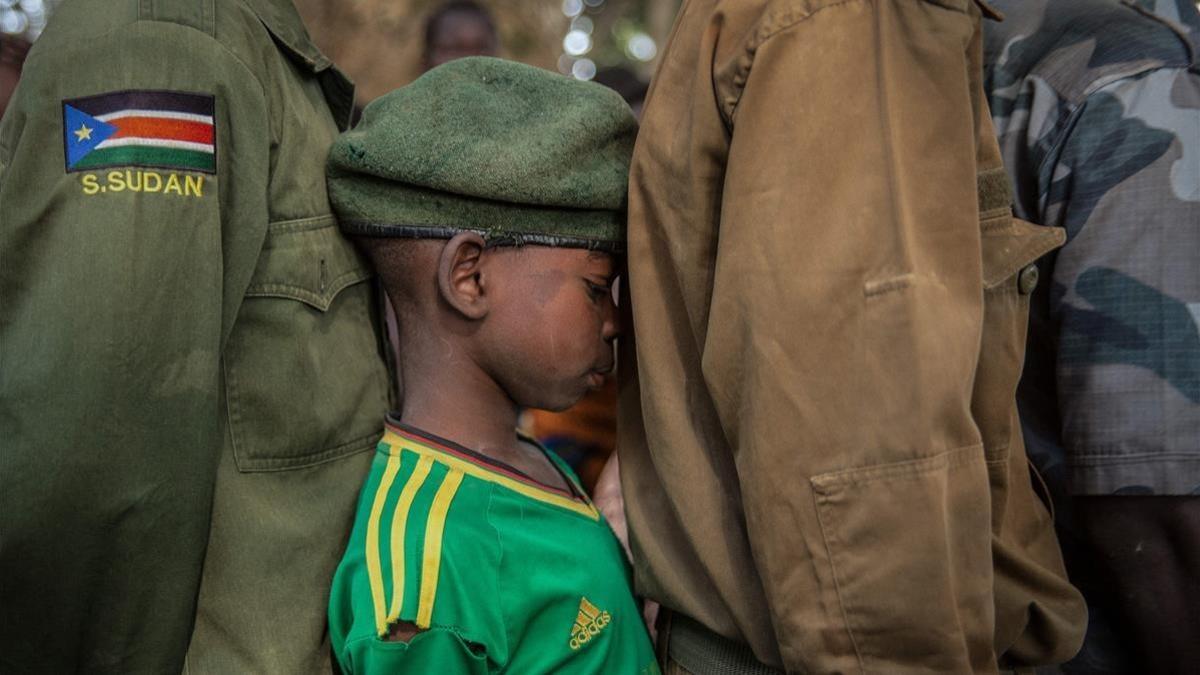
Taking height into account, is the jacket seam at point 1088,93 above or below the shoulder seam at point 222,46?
below

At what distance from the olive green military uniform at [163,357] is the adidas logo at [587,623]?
42 cm

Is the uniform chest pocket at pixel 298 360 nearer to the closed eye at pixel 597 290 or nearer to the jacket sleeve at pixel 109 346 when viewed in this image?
the jacket sleeve at pixel 109 346

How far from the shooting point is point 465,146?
1826 millimetres

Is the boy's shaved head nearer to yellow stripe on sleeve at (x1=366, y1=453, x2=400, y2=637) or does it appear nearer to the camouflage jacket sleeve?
yellow stripe on sleeve at (x1=366, y1=453, x2=400, y2=637)

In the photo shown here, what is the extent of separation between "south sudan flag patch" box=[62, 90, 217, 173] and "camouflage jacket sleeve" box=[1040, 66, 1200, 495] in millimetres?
1364

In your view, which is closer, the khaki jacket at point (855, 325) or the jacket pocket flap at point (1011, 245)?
the khaki jacket at point (855, 325)

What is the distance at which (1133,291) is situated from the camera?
65.0 inches

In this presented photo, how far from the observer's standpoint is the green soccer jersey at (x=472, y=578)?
5.35ft

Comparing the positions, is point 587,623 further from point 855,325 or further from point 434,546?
point 855,325

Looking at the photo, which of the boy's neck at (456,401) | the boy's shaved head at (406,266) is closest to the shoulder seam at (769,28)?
the boy's shaved head at (406,266)

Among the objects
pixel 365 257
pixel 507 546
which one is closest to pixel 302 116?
pixel 365 257

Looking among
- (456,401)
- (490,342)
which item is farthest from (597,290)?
(456,401)

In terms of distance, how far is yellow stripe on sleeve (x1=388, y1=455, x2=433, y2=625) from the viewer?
64.4 inches

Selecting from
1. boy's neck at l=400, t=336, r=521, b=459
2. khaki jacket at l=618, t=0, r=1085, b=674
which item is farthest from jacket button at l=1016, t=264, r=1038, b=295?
boy's neck at l=400, t=336, r=521, b=459
